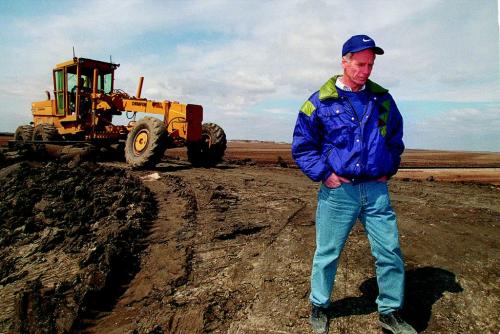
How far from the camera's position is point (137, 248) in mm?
4535

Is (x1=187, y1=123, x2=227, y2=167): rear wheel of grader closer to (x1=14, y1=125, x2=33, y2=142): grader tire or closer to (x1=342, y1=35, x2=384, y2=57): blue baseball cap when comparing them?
(x1=14, y1=125, x2=33, y2=142): grader tire

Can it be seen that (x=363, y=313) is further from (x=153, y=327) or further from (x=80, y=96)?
(x=80, y=96)

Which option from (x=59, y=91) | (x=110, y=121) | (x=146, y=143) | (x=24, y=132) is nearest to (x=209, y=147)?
(x=146, y=143)

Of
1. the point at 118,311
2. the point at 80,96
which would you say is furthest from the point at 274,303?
the point at 80,96

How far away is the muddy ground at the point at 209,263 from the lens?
3.04m

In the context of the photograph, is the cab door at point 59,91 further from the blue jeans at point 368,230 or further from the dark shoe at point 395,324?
the dark shoe at point 395,324

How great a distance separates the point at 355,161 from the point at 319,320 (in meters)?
1.25

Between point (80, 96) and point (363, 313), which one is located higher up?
point (80, 96)

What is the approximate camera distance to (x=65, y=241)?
512cm

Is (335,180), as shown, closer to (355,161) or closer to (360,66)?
(355,161)

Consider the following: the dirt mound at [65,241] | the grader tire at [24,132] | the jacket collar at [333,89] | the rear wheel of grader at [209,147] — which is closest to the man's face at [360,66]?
the jacket collar at [333,89]

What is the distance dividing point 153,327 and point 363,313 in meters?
1.73

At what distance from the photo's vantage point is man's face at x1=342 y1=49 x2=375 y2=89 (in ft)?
8.38

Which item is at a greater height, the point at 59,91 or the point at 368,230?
the point at 59,91
